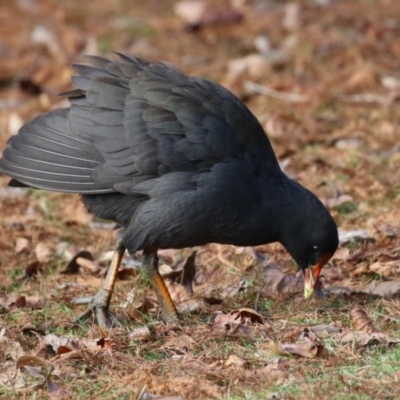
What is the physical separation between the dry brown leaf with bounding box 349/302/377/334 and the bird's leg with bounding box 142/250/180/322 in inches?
42.6

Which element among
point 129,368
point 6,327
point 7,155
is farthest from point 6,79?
point 129,368

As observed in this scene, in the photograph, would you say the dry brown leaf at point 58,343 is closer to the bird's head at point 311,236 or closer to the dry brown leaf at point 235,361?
the dry brown leaf at point 235,361

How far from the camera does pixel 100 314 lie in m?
5.95

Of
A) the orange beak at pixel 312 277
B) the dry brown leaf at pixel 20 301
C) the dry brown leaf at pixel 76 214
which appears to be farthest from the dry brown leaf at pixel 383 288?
the dry brown leaf at pixel 76 214

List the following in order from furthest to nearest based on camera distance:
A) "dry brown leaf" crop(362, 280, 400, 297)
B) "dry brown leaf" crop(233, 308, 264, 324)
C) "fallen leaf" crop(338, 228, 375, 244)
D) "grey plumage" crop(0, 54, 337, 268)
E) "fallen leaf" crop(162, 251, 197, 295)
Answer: "fallen leaf" crop(338, 228, 375, 244) < "fallen leaf" crop(162, 251, 197, 295) < "dry brown leaf" crop(362, 280, 400, 297) < "grey plumage" crop(0, 54, 337, 268) < "dry brown leaf" crop(233, 308, 264, 324)

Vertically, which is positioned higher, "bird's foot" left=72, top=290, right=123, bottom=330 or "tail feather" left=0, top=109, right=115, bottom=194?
"tail feather" left=0, top=109, right=115, bottom=194

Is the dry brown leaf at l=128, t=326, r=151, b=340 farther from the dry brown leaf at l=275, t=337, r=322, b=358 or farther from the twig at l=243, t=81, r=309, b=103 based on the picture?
the twig at l=243, t=81, r=309, b=103

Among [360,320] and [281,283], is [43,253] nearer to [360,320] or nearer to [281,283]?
[281,283]

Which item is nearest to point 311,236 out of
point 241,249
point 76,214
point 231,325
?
point 231,325

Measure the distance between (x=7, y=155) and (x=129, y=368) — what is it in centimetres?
194

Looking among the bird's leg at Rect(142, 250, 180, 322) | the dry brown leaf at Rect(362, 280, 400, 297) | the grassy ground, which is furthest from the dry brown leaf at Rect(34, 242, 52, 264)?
the dry brown leaf at Rect(362, 280, 400, 297)

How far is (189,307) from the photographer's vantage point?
6.14 metres

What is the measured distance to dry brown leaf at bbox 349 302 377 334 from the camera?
533 centimetres

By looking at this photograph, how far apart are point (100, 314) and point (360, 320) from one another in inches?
63.5
